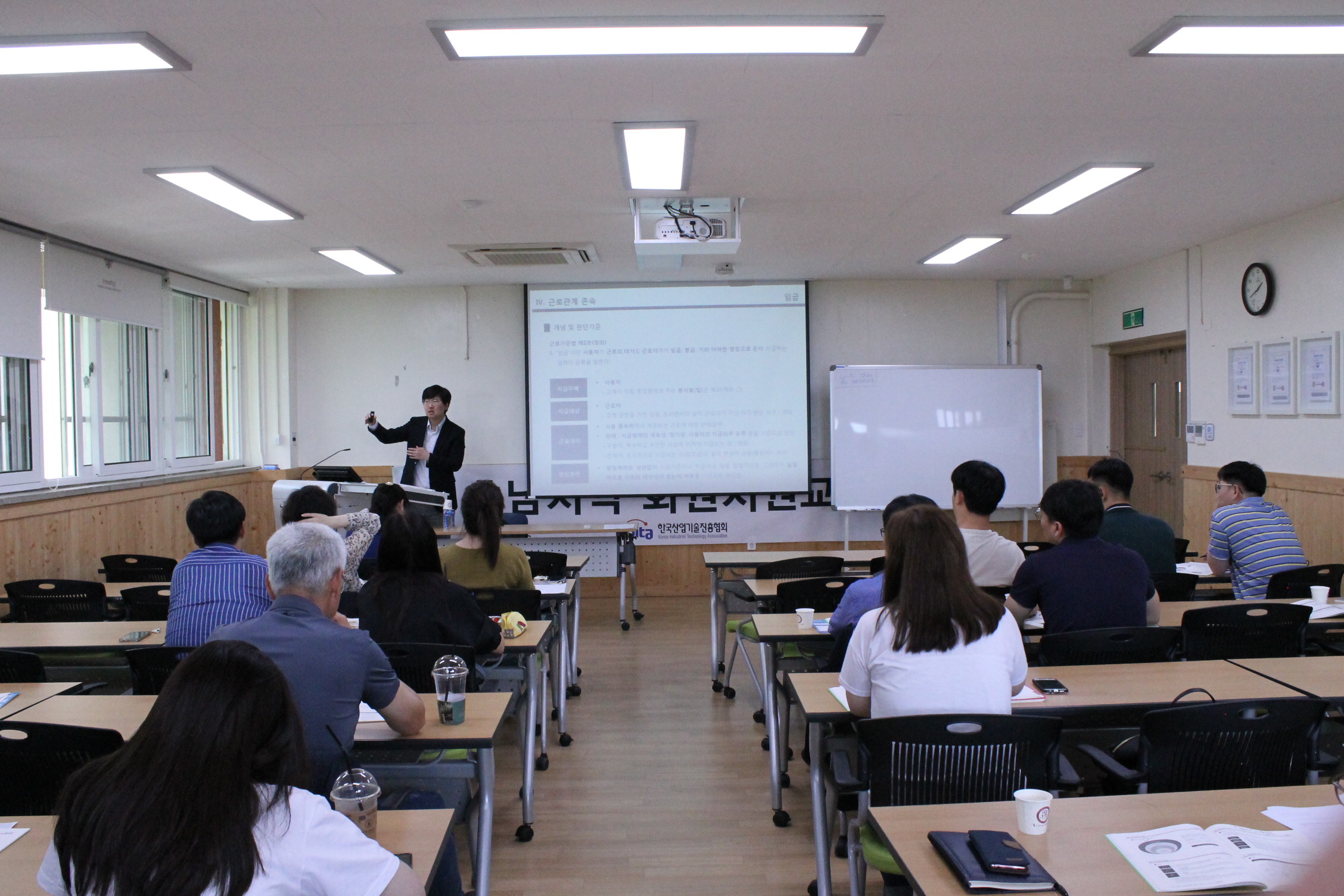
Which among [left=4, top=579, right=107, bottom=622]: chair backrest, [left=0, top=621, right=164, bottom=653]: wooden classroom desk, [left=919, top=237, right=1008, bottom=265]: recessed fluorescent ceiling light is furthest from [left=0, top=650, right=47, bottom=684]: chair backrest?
[left=919, top=237, right=1008, bottom=265]: recessed fluorescent ceiling light

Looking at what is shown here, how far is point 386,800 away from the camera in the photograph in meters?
2.24

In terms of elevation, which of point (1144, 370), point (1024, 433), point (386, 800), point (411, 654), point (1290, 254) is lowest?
point (386, 800)

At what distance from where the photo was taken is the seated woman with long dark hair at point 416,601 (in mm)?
3039

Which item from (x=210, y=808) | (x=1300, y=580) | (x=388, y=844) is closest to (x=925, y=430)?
(x=1300, y=580)

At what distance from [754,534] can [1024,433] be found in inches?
101

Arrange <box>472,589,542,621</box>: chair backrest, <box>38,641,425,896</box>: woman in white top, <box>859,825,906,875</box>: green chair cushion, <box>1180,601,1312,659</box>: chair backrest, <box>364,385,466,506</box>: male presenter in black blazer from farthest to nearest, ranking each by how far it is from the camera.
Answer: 1. <box>364,385,466,506</box>: male presenter in black blazer
2. <box>472,589,542,621</box>: chair backrest
3. <box>1180,601,1312,659</box>: chair backrest
4. <box>859,825,906,875</box>: green chair cushion
5. <box>38,641,425,896</box>: woman in white top

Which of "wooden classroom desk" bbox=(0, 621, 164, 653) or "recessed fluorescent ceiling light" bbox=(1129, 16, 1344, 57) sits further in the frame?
"wooden classroom desk" bbox=(0, 621, 164, 653)

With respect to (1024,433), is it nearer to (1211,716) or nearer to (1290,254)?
(1290,254)

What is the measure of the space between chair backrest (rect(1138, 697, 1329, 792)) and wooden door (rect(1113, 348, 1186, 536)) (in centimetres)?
542

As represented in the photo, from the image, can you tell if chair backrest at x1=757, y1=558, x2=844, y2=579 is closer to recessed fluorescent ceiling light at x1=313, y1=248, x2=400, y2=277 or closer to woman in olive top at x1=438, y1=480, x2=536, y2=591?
woman in olive top at x1=438, y1=480, x2=536, y2=591

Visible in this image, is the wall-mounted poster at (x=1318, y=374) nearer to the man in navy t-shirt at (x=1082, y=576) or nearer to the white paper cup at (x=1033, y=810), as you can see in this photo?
the man in navy t-shirt at (x=1082, y=576)

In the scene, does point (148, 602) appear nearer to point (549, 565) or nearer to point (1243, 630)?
point (549, 565)

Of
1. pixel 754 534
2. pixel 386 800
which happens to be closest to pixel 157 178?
pixel 386 800

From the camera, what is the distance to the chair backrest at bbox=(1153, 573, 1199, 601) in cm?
418
